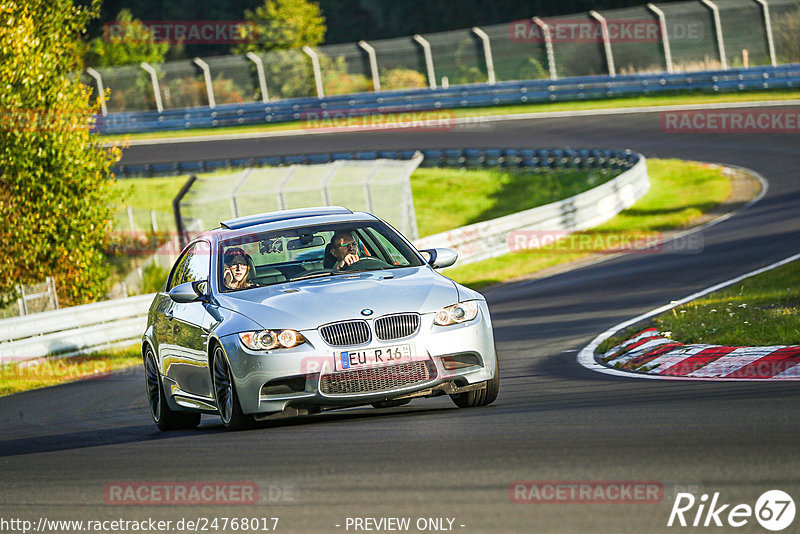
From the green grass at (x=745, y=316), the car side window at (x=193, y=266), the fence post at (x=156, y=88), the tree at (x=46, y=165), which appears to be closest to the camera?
the car side window at (x=193, y=266)

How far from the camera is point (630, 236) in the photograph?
2377cm

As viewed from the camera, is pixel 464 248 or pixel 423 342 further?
pixel 464 248

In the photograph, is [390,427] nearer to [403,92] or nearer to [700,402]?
[700,402]

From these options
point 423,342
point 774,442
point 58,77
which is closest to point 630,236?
point 58,77

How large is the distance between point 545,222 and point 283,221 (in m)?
15.3

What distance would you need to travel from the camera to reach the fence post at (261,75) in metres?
49.4

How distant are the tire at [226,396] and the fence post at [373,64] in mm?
41018

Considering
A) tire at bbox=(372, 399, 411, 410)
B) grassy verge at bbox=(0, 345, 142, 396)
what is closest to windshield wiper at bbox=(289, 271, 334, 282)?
tire at bbox=(372, 399, 411, 410)

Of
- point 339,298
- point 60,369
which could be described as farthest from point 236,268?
point 60,369

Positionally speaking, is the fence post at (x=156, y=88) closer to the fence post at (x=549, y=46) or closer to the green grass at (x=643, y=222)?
the fence post at (x=549, y=46)

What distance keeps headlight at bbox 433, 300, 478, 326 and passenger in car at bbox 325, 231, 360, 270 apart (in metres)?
1.30

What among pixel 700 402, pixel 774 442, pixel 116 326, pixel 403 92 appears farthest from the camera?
pixel 403 92

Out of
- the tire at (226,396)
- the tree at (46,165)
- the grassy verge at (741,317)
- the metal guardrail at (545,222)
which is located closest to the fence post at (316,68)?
the metal guardrail at (545,222)

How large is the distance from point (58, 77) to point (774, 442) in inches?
793
